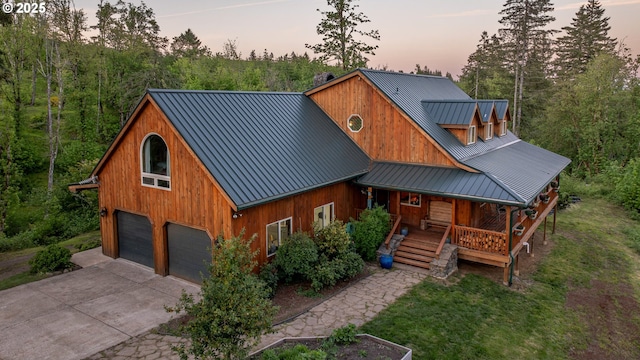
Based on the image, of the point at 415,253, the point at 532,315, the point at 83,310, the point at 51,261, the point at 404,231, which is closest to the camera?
the point at 83,310

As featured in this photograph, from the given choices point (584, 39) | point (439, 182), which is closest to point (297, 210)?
point (439, 182)

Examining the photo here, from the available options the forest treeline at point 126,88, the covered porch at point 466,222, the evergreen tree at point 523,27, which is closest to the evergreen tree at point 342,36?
the forest treeline at point 126,88

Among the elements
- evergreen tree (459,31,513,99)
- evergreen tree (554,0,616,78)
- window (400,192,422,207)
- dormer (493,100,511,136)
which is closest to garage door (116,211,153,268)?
window (400,192,422,207)

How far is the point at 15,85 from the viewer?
26.8 metres

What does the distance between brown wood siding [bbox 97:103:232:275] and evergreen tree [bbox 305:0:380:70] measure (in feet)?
81.7

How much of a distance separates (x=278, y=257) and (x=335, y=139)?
6423mm

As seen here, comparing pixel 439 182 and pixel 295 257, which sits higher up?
pixel 439 182

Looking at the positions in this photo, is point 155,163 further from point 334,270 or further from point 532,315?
point 532,315

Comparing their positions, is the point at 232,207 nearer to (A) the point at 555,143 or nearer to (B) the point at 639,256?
(B) the point at 639,256

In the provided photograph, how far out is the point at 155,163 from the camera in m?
13.0

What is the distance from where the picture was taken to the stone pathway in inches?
357

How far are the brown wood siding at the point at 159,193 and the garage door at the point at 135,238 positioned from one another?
0.27 metres

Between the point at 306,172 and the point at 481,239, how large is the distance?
6.25m

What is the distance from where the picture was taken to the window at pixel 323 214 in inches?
567
